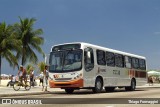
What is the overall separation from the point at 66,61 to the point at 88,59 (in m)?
1.43

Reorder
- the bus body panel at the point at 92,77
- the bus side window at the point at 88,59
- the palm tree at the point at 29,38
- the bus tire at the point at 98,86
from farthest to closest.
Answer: the palm tree at the point at 29,38
the bus tire at the point at 98,86
the bus side window at the point at 88,59
the bus body panel at the point at 92,77

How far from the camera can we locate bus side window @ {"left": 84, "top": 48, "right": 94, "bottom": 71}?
77.3ft

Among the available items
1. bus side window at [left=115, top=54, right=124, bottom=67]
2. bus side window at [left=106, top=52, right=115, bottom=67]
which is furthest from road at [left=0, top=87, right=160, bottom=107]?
bus side window at [left=115, top=54, right=124, bottom=67]

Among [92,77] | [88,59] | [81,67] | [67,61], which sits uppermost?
[88,59]

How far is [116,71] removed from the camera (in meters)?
28.1

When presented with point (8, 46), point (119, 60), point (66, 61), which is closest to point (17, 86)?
point (66, 61)

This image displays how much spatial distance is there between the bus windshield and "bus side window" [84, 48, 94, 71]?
445 millimetres

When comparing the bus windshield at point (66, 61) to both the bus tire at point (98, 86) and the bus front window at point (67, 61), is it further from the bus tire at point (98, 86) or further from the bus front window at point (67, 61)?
the bus tire at point (98, 86)

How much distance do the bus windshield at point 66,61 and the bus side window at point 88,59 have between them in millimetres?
445

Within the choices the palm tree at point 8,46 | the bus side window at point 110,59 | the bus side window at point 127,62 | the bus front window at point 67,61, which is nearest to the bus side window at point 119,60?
the bus side window at point 110,59

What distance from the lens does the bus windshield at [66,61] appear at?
2322 centimetres

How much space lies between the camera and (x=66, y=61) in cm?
2341

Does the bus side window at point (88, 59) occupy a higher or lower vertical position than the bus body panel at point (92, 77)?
higher

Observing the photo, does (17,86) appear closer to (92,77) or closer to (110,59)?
(92,77)
